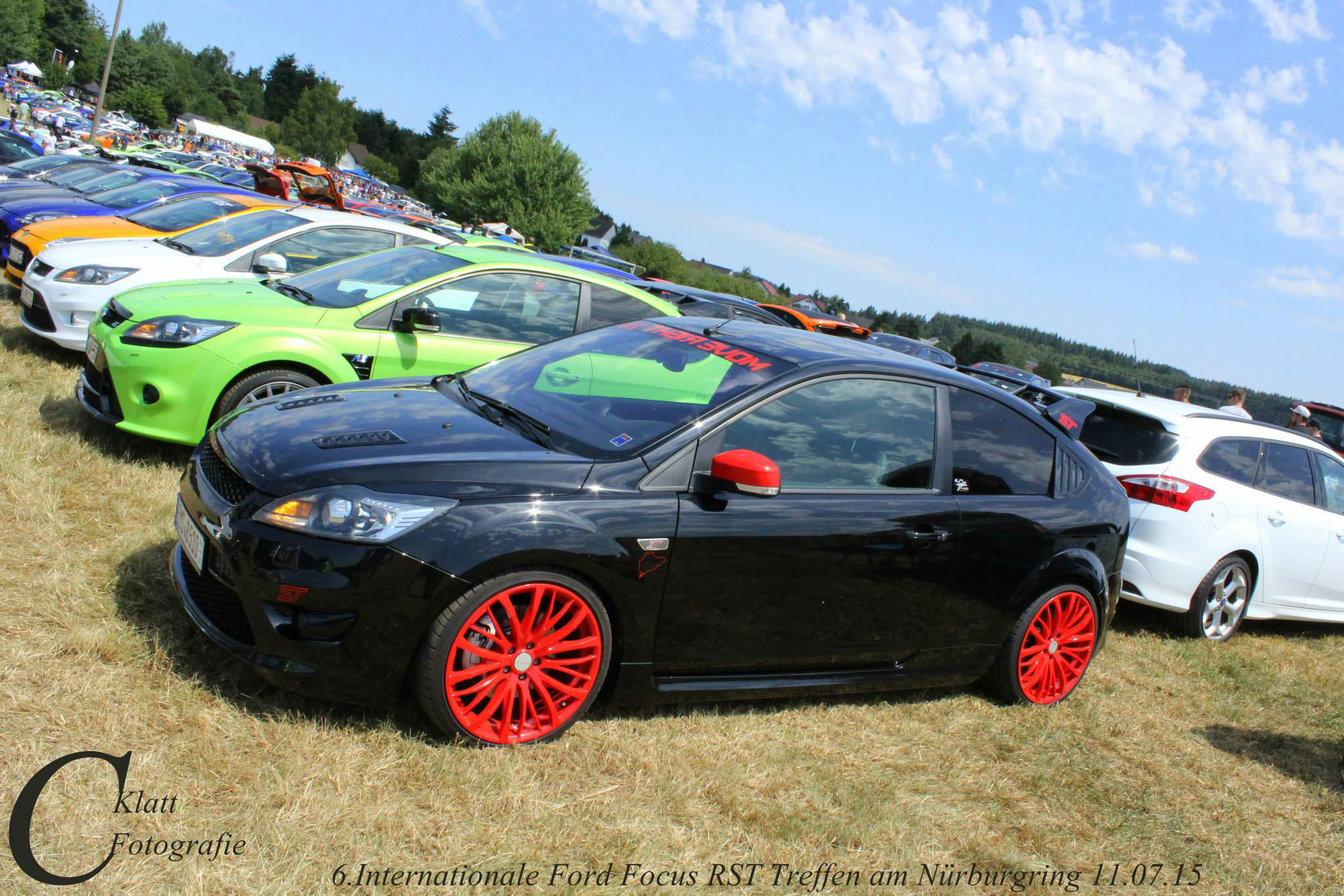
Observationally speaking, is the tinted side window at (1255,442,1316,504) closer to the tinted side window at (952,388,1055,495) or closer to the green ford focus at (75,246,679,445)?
the tinted side window at (952,388,1055,495)

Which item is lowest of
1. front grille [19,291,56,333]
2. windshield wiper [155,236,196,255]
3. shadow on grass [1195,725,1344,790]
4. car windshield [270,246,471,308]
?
shadow on grass [1195,725,1344,790]

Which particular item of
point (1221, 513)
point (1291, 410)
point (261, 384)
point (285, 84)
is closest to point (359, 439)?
point (261, 384)

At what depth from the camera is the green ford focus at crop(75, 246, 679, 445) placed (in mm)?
5551

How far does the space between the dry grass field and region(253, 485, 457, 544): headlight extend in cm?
70

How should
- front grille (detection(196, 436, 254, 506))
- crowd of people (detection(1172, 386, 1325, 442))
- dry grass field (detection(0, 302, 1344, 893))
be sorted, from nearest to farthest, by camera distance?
dry grass field (detection(0, 302, 1344, 893)) → front grille (detection(196, 436, 254, 506)) → crowd of people (detection(1172, 386, 1325, 442))

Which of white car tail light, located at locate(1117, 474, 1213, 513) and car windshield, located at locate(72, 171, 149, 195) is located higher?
car windshield, located at locate(72, 171, 149, 195)

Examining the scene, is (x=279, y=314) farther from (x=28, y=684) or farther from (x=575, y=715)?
(x=575, y=715)

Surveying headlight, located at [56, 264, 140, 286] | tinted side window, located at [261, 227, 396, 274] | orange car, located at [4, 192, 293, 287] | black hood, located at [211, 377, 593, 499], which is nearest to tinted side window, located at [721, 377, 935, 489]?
black hood, located at [211, 377, 593, 499]

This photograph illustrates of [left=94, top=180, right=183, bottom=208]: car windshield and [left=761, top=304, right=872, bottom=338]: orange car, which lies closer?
[left=94, top=180, right=183, bottom=208]: car windshield

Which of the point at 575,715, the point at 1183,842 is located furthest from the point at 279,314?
the point at 1183,842

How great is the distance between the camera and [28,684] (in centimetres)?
330

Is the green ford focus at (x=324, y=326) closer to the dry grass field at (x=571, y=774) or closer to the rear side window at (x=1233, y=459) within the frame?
the dry grass field at (x=571, y=774)

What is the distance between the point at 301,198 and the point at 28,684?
44.7ft

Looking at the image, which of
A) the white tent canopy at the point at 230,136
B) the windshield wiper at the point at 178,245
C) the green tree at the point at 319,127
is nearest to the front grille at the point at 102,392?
the windshield wiper at the point at 178,245
